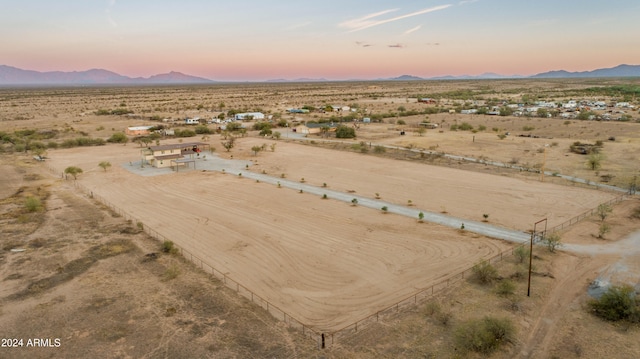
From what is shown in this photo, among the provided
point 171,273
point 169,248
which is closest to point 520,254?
point 171,273

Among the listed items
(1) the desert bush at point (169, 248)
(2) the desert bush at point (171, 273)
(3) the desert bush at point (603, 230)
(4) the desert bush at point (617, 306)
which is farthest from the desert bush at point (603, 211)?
(1) the desert bush at point (169, 248)

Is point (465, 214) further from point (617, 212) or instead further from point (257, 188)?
point (257, 188)

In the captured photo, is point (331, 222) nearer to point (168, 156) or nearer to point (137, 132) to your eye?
point (168, 156)

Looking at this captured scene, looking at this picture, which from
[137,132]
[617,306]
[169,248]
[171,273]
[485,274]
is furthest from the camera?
[137,132]

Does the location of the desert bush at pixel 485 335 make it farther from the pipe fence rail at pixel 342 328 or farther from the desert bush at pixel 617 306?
the desert bush at pixel 617 306

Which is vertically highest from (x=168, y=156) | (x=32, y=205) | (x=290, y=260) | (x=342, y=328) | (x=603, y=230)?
(x=168, y=156)

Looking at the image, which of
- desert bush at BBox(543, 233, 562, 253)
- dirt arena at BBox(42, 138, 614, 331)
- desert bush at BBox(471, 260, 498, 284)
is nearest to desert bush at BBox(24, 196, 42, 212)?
dirt arena at BBox(42, 138, 614, 331)

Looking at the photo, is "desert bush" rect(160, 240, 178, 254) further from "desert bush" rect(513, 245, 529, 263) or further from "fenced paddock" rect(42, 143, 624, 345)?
"desert bush" rect(513, 245, 529, 263)

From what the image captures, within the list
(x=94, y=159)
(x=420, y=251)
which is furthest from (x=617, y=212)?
(x=94, y=159)
